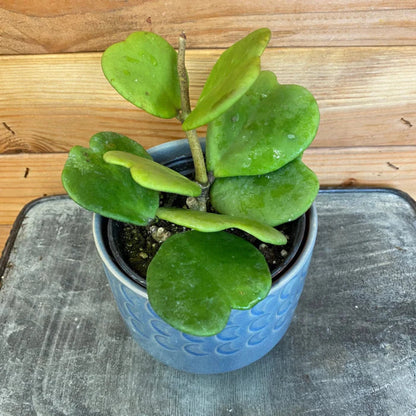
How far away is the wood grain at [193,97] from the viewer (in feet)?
2.19

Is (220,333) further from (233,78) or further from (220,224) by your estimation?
(233,78)

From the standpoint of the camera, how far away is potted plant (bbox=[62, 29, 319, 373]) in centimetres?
38

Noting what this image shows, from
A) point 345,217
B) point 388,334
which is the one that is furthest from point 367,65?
point 388,334

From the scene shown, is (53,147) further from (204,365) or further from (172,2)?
(204,365)

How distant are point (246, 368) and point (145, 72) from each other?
0.44 meters

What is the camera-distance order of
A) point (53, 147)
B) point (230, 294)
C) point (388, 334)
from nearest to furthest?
1. point (230, 294)
2. point (388, 334)
3. point (53, 147)

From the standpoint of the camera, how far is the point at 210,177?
51 cm

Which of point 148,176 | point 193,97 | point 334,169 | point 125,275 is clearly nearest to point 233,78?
point 148,176

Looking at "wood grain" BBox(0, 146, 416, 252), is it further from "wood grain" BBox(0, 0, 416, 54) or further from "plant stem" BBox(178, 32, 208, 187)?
"plant stem" BBox(178, 32, 208, 187)

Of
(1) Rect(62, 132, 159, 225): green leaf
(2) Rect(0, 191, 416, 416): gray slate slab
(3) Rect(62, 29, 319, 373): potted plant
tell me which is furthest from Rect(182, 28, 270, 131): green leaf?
(2) Rect(0, 191, 416, 416): gray slate slab

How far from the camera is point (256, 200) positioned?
18.5 inches

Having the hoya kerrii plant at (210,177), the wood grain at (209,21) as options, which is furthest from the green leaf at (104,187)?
the wood grain at (209,21)

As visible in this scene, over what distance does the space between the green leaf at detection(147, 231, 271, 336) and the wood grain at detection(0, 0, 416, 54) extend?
1.11 feet

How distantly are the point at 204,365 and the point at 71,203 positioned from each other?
47cm
